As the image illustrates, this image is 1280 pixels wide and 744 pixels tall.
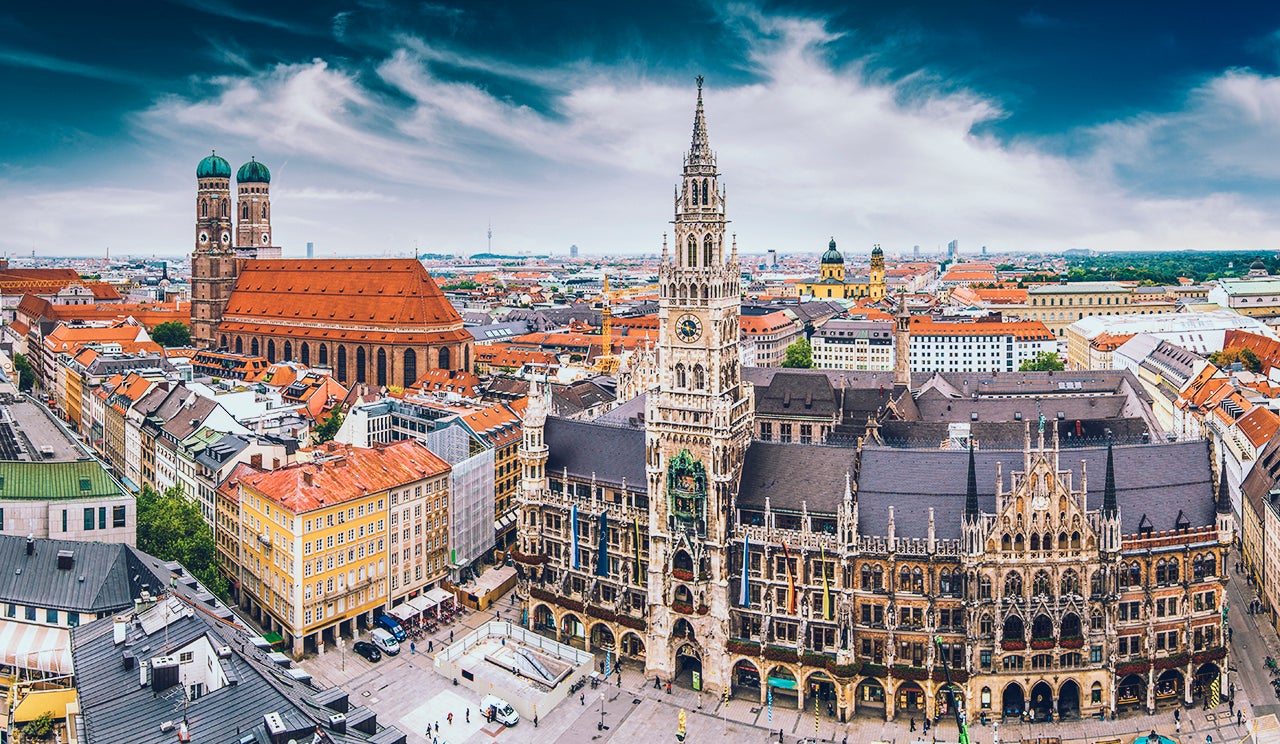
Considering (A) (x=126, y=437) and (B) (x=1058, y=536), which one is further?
(A) (x=126, y=437)

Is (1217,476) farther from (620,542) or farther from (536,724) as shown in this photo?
(536,724)

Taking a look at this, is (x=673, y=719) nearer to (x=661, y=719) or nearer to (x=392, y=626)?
(x=661, y=719)

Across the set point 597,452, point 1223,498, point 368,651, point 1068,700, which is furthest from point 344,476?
point 1223,498

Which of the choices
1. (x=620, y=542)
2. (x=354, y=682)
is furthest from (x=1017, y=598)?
(x=354, y=682)

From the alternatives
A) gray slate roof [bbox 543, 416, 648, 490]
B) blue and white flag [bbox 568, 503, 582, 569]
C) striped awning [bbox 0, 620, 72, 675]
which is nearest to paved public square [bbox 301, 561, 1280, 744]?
blue and white flag [bbox 568, 503, 582, 569]

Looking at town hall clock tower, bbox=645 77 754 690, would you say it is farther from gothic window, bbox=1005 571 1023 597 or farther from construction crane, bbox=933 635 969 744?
gothic window, bbox=1005 571 1023 597

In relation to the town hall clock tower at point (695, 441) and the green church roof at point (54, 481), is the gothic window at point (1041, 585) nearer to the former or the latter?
the town hall clock tower at point (695, 441)
